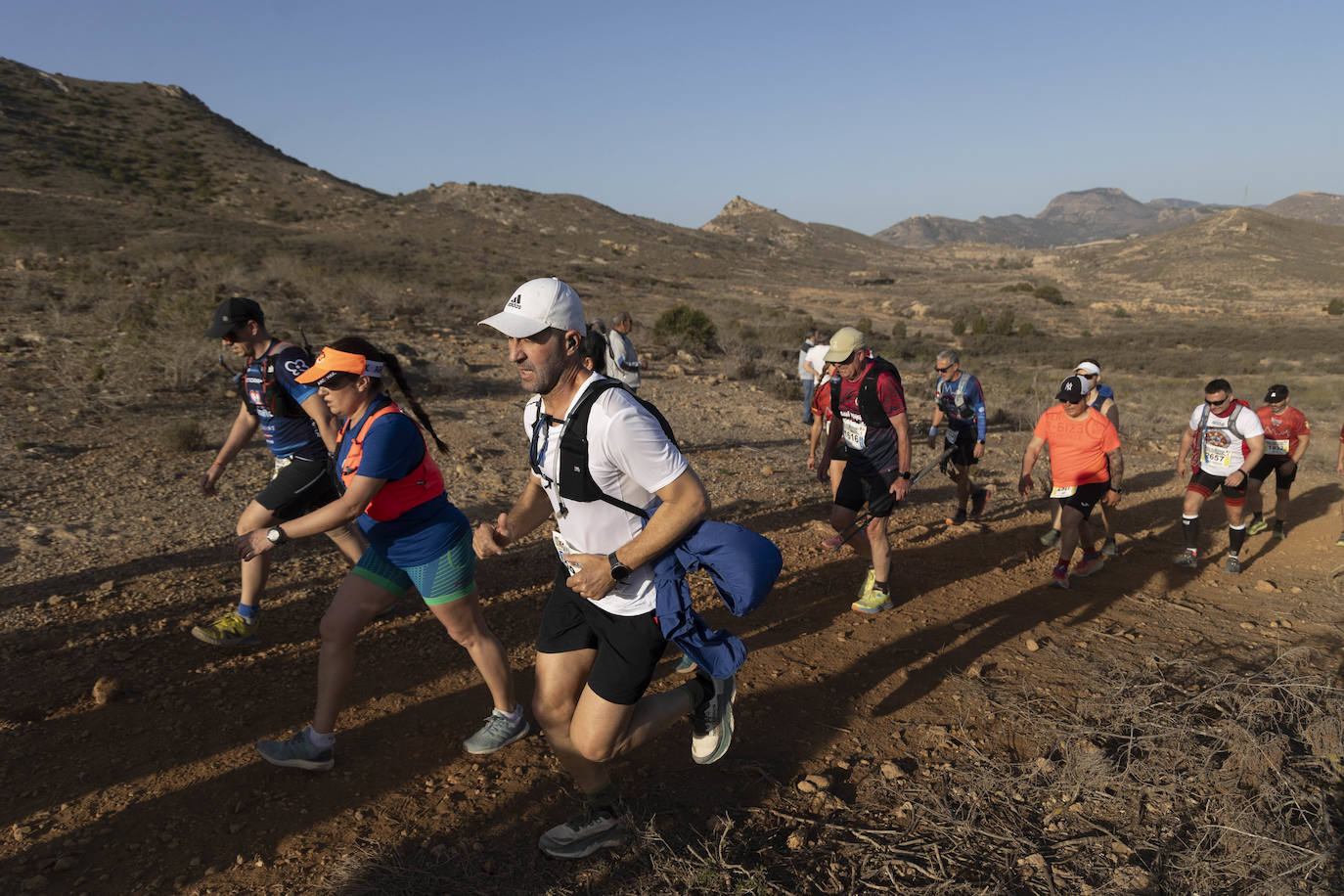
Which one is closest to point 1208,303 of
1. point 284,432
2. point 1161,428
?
point 1161,428

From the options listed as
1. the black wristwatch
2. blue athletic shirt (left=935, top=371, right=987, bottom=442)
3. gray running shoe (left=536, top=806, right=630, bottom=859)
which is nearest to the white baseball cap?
the black wristwatch

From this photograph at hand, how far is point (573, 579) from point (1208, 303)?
177ft

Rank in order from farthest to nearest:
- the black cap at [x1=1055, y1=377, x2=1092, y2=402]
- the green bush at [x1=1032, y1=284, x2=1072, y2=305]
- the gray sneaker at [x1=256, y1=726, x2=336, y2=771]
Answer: the green bush at [x1=1032, y1=284, x2=1072, y2=305], the black cap at [x1=1055, y1=377, x2=1092, y2=402], the gray sneaker at [x1=256, y1=726, x2=336, y2=771]

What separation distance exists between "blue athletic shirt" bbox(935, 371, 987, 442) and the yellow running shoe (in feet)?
20.5

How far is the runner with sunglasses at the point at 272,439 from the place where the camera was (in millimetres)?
4004

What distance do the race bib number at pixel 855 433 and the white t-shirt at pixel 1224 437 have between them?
348 centimetres

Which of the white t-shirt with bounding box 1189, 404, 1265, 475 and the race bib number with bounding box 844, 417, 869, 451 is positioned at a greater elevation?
the race bib number with bounding box 844, 417, 869, 451

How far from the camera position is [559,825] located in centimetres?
282

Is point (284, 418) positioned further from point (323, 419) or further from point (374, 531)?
point (374, 531)

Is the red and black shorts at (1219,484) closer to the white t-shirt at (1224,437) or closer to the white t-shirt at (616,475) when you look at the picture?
the white t-shirt at (1224,437)

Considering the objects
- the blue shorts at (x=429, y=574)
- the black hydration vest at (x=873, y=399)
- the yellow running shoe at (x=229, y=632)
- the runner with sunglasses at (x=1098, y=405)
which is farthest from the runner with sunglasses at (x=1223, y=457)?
the yellow running shoe at (x=229, y=632)

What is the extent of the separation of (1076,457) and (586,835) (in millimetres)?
4806

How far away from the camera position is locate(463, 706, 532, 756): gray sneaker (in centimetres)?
344

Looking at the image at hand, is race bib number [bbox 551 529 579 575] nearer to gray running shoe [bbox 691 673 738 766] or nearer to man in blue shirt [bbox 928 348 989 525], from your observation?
gray running shoe [bbox 691 673 738 766]
